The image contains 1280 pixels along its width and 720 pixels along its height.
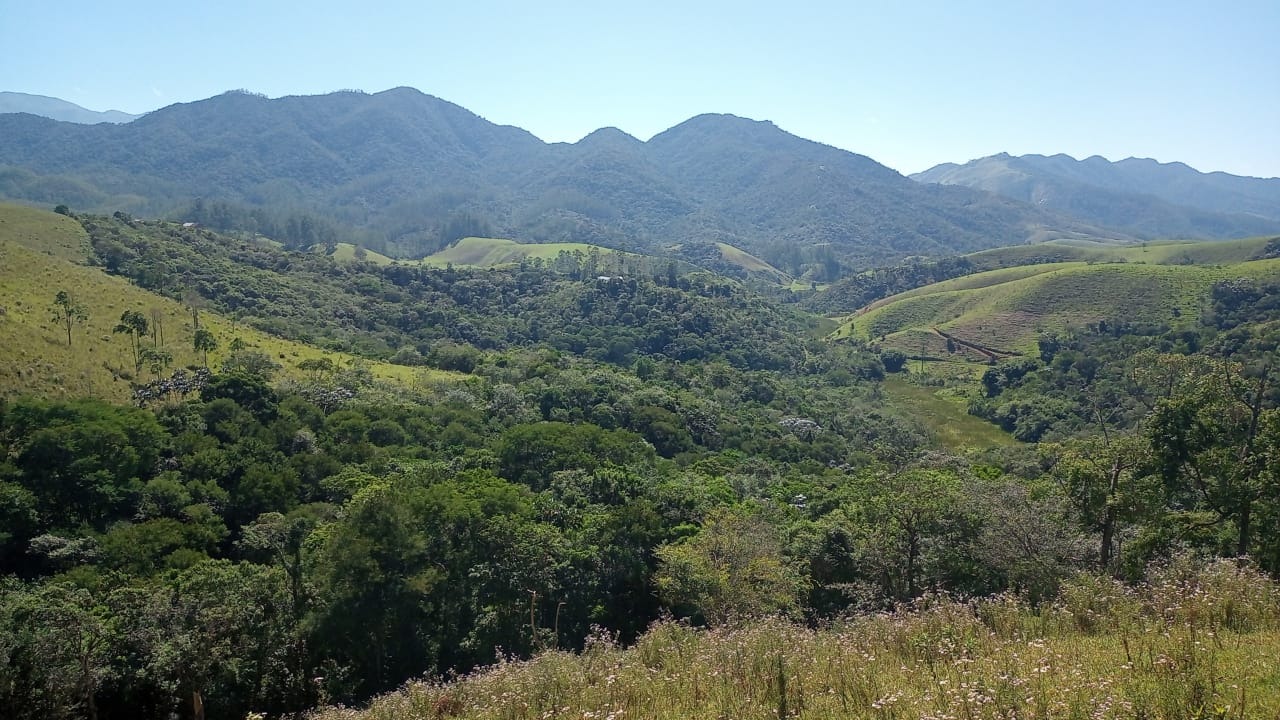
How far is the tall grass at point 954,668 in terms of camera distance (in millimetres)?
6305

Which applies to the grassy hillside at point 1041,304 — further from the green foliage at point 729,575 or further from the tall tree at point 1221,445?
the green foliage at point 729,575

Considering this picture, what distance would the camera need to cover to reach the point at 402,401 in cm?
5675

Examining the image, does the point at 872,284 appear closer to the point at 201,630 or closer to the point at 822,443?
the point at 822,443

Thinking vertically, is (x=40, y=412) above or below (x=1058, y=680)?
below

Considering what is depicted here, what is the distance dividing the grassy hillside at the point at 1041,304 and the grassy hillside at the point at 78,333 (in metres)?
98.1

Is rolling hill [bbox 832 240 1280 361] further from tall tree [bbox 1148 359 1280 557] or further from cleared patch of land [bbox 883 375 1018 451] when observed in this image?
tall tree [bbox 1148 359 1280 557]

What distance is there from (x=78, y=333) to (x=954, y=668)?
210 feet

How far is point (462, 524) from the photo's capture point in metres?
26.1

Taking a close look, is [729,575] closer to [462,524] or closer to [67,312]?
[462,524]

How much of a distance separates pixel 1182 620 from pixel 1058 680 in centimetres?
326

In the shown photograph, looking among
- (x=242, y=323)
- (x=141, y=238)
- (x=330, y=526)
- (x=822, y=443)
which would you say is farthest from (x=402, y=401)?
(x=141, y=238)

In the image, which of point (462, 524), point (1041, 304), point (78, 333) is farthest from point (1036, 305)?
point (78, 333)

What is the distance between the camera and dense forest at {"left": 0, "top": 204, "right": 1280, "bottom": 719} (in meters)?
18.0

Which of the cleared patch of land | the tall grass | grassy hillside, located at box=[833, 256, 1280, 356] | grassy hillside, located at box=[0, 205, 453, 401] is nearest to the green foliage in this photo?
the tall grass
